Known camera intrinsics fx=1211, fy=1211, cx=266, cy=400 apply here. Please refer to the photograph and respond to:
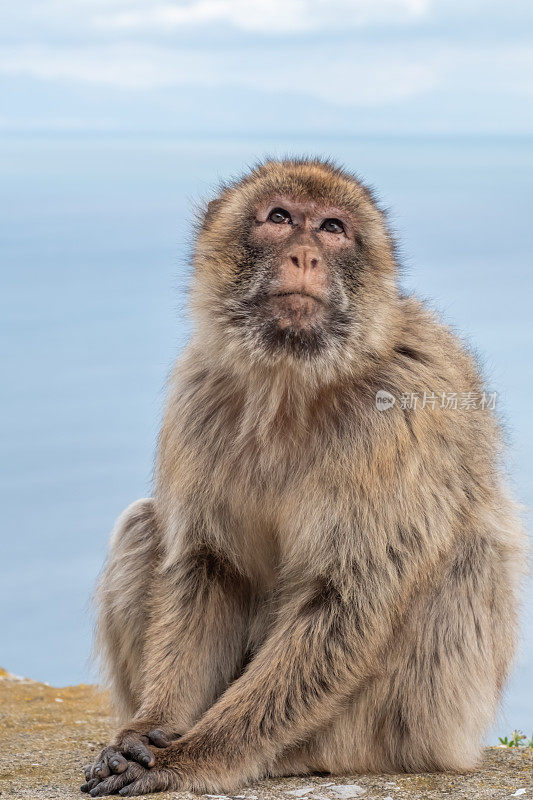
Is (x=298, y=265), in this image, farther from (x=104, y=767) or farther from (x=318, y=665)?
(x=104, y=767)

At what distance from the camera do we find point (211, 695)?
4.06 metres

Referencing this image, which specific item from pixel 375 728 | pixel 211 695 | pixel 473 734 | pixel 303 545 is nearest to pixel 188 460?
pixel 303 545

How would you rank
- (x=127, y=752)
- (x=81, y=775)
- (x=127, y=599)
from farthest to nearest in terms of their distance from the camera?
(x=127, y=599), (x=81, y=775), (x=127, y=752)

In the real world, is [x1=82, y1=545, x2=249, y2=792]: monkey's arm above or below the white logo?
below

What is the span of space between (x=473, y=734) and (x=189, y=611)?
104 cm

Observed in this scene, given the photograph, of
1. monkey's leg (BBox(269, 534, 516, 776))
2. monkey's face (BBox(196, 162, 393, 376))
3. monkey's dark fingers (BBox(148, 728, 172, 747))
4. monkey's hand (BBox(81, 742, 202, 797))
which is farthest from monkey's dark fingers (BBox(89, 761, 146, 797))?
monkey's face (BBox(196, 162, 393, 376))

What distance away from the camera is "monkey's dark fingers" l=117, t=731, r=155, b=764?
145 inches

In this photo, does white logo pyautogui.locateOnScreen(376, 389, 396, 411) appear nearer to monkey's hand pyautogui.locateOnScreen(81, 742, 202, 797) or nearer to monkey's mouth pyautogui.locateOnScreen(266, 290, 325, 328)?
monkey's mouth pyautogui.locateOnScreen(266, 290, 325, 328)

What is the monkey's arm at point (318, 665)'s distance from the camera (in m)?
3.71

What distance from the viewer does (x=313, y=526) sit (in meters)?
3.71

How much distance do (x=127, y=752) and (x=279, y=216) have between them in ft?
5.63

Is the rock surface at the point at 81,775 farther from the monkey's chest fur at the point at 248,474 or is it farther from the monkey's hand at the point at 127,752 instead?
the monkey's chest fur at the point at 248,474

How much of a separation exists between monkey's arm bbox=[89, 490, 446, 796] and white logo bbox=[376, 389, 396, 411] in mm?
372

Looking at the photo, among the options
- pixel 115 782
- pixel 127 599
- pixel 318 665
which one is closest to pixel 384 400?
pixel 318 665
